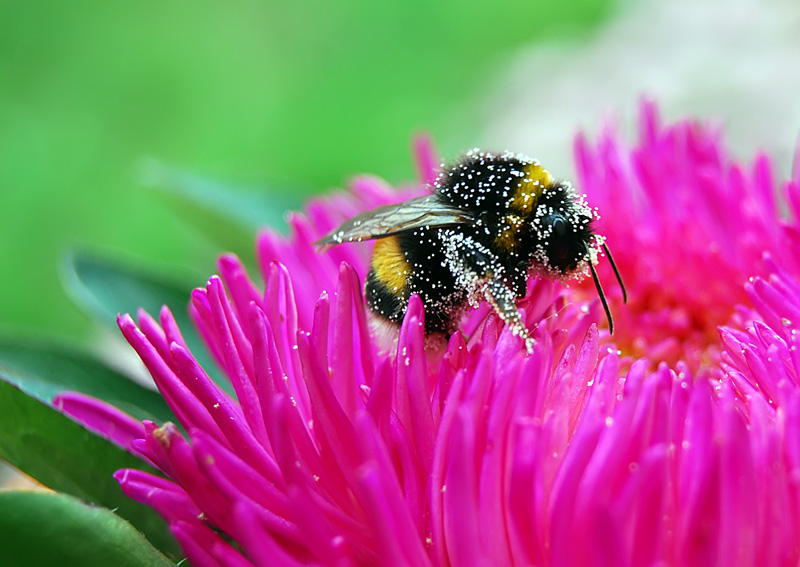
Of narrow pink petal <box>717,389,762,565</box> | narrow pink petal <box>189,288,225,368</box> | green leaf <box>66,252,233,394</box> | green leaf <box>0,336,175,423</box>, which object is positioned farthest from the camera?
green leaf <box>66,252,233,394</box>

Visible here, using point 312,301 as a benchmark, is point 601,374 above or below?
below

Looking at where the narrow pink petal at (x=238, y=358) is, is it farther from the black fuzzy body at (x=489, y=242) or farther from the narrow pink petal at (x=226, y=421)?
the black fuzzy body at (x=489, y=242)

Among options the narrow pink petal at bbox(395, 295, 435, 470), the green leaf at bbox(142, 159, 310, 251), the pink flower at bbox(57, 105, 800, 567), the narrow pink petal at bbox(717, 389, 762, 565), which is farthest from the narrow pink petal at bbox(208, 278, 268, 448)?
the green leaf at bbox(142, 159, 310, 251)

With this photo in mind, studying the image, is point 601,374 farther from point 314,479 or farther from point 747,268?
point 747,268

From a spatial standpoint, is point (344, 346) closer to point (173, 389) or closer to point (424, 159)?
point (173, 389)

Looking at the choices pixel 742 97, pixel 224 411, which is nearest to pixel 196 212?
pixel 224 411

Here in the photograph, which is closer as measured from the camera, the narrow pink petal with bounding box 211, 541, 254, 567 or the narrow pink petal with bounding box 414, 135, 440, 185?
the narrow pink petal with bounding box 211, 541, 254, 567

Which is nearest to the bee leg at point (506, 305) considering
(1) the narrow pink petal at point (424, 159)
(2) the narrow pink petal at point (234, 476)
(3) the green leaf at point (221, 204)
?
(2) the narrow pink petal at point (234, 476)

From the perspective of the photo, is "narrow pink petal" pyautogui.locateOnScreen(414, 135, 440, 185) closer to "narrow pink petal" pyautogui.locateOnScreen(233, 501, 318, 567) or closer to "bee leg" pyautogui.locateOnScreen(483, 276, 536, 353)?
"bee leg" pyautogui.locateOnScreen(483, 276, 536, 353)
